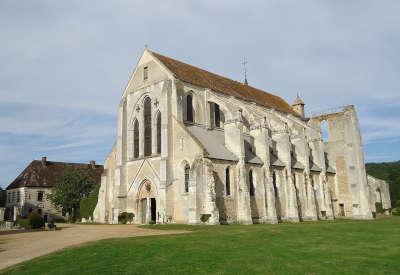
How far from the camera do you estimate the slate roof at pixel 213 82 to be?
3581cm

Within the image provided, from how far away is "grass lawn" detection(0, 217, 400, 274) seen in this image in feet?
33.1

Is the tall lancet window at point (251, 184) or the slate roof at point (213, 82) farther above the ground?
the slate roof at point (213, 82)

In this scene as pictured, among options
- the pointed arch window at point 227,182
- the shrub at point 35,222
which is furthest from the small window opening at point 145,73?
the shrub at point 35,222

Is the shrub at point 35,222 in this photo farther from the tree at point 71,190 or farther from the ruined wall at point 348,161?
the ruined wall at point 348,161

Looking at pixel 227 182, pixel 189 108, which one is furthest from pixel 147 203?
pixel 189 108

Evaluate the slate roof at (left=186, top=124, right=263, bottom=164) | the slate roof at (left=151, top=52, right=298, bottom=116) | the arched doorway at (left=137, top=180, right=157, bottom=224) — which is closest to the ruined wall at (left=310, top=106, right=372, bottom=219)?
the slate roof at (left=151, top=52, right=298, bottom=116)

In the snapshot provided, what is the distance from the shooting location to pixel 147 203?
32656 millimetres

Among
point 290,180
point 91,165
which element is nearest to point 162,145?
point 290,180

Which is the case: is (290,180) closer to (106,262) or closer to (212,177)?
(212,177)

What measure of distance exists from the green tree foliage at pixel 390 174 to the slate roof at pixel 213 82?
2860cm

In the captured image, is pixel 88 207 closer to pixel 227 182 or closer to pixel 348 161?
pixel 227 182

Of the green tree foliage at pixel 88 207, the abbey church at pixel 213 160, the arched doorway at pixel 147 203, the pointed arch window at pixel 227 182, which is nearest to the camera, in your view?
the abbey church at pixel 213 160

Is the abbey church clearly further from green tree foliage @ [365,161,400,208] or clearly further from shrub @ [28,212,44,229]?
green tree foliage @ [365,161,400,208]

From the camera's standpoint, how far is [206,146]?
30.6 metres
